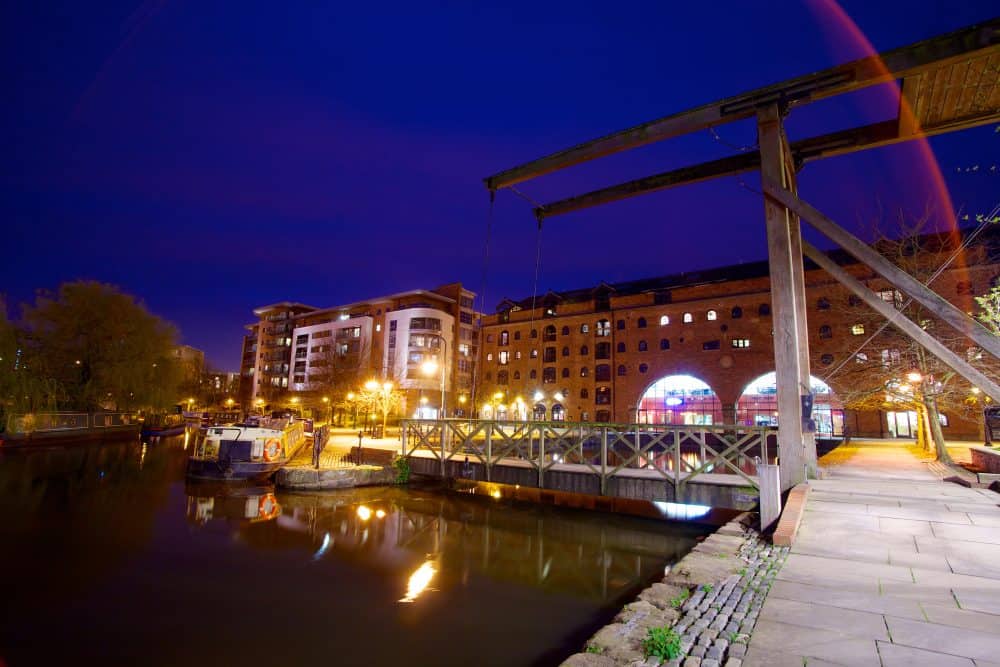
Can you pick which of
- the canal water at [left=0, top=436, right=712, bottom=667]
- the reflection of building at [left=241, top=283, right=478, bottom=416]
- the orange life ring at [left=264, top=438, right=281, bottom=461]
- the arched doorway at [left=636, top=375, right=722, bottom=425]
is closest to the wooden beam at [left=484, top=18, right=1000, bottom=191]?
the canal water at [left=0, top=436, right=712, bottom=667]

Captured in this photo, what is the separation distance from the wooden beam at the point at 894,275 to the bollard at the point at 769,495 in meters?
3.19

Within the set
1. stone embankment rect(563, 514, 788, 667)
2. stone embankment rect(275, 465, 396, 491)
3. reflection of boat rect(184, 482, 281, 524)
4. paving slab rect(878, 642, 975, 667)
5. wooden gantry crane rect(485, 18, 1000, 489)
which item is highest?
wooden gantry crane rect(485, 18, 1000, 489)

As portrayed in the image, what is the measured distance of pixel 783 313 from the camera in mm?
9117

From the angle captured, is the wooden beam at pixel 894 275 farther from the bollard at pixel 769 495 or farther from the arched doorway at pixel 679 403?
the arched doorway at pixel 679 403

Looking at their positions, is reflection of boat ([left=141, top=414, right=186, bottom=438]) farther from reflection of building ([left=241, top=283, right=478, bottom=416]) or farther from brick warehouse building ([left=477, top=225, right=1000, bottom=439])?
brick warehouse building ([left=477, top=225, right=1000, bottom=439])

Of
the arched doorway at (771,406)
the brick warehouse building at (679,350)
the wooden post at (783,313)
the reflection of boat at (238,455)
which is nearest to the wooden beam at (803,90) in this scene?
the wooden post at (783,313)

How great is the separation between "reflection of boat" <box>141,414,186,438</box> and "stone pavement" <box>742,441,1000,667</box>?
44.5m

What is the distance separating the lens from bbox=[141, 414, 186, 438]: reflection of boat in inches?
1512

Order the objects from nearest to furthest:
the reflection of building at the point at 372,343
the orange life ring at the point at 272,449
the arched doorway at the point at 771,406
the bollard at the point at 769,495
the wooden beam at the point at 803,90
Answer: the wooden beam at the point at 803,90
the bollard at the point at 769,495
the orange life ring at the point at 272,449
the arched doorway at the point at 771,406
the reflection of building at the point at 372,343

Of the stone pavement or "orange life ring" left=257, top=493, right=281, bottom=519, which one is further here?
"orange life ring" left=257, top=493, right=281, bottom=519

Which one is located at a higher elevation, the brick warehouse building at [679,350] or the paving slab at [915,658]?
the brick warehouse building at [679,350]

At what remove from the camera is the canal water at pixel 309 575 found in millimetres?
6316

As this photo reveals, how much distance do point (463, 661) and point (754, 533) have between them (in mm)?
5197

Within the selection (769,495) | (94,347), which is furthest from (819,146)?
(94,347)
